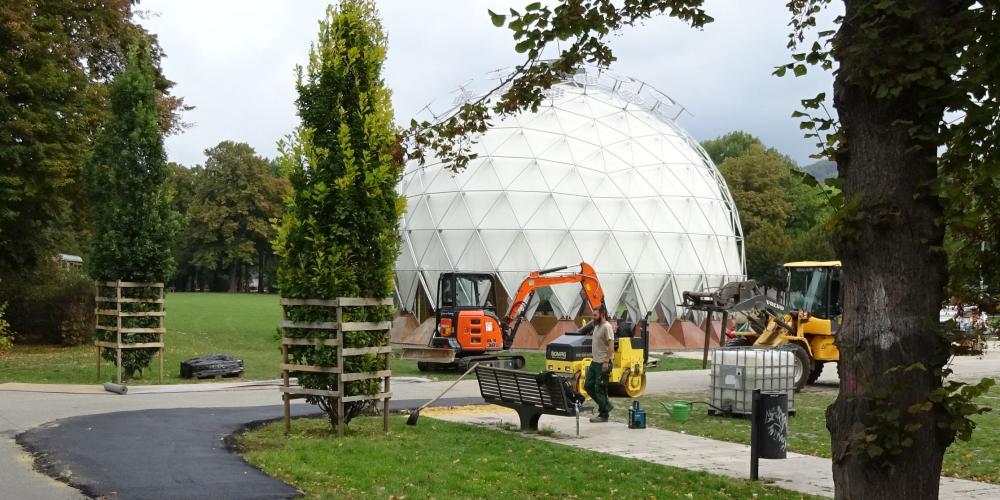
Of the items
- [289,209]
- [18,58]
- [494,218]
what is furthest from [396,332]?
[289,209]

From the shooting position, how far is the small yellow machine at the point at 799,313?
1911cm

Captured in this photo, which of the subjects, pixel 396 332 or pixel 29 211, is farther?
pixel 396 332

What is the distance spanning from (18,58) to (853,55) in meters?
24.5

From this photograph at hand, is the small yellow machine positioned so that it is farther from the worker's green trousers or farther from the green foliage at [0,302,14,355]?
the green foliage at [0,302,14,355]

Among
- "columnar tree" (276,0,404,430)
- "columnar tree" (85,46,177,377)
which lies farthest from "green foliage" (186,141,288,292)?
"columnar tree" (276,0,404,430)

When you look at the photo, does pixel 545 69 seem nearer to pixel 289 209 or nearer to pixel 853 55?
pixel 853 55

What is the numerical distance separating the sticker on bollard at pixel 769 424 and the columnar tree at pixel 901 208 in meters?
4.79

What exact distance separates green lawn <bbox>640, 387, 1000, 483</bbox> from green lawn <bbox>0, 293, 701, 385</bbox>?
6138 mm

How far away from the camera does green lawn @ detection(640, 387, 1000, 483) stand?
33.4 feet

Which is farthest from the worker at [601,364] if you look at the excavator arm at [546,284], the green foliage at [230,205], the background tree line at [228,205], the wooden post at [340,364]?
the green foliage at [230,205]

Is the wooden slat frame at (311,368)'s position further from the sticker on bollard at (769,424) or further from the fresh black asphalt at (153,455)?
the sticker on bollard at (769,424)

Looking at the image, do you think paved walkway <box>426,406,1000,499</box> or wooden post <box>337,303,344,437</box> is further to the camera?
wooden post <box>337,303,344,437</box>

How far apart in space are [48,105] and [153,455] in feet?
60.1

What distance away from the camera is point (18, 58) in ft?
78.3
